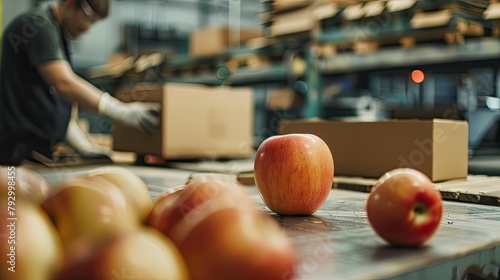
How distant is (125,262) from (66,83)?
2071 mm

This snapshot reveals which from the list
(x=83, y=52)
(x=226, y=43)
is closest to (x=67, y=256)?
(x=226, y=43)

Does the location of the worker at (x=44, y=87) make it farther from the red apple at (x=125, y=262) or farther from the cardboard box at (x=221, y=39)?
the red apple at (x=125, y=262)

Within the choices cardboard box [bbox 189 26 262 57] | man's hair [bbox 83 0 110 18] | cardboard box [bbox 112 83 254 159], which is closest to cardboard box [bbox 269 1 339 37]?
cardboard box [bbox 112 83 254 159]

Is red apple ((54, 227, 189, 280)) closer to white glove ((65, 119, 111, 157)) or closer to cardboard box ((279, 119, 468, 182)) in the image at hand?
cardboard box ((279, 119, 468, 182))

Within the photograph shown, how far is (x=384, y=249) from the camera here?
2.80 ft

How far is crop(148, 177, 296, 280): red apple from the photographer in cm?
55

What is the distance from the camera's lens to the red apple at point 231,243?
0.55m

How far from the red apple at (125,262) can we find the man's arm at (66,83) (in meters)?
2.01

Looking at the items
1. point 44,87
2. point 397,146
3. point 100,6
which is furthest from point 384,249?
point 44,87

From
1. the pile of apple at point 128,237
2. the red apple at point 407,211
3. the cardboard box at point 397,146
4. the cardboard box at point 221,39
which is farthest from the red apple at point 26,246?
the cardboard box at point 221,39

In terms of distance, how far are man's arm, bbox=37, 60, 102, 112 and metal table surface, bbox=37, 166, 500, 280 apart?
4.74 feet

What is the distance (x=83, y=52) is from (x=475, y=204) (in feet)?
24.4

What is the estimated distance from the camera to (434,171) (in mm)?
1584

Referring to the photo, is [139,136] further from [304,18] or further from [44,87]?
[304,18]
